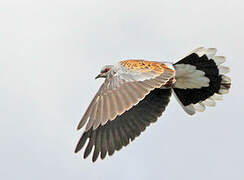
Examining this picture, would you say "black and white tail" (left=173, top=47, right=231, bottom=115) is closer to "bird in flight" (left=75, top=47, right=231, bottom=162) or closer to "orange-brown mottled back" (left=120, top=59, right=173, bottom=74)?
"bird in flight" (left=75, top=47, right=231, bottom=162)

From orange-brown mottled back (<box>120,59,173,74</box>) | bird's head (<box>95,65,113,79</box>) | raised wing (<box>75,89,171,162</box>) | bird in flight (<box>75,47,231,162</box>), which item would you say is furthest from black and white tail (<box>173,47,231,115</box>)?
bird's head (<box>95,65,113,79</box>)

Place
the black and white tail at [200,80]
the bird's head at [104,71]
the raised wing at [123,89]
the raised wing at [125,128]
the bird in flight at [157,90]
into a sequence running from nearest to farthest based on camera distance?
the raised wing at [123,89] → the bird in flight at [157,90] → the raised wing at [125,128] → the black and white tail at [200,80] → the bird's head at [104,71]

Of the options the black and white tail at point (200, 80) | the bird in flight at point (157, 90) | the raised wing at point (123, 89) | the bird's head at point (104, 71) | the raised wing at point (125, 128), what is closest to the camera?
the raised wing at point (123, 89)

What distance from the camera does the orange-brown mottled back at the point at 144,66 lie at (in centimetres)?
1039

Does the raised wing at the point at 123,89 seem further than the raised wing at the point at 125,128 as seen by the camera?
No

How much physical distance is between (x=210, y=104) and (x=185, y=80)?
94cm

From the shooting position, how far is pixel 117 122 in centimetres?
1160

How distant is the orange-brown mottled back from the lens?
1039 centimetres

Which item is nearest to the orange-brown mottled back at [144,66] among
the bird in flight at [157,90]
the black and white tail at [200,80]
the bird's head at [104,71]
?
the bird in flight at [157,90]

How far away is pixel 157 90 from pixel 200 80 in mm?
849

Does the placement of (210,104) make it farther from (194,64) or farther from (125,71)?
(125,71)

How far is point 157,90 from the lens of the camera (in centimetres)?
1179

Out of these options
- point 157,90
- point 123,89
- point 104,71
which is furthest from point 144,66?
point 104,71

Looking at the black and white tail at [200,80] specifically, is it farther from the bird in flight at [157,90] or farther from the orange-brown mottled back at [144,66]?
the orange-brown mottled back at [144,66]
